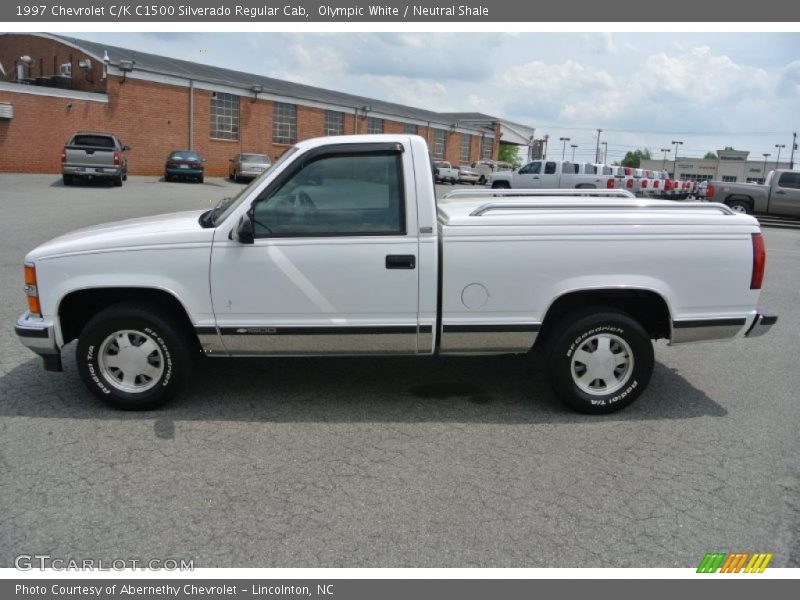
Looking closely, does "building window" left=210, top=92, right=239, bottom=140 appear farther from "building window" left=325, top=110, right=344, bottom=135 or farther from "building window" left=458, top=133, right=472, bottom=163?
"building window" left=458, top=133, right=472, bottom=163

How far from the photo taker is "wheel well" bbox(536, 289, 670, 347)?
4.82 meters

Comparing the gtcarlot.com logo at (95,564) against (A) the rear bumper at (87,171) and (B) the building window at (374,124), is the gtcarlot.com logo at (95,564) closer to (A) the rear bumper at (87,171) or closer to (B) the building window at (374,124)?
(A) the rear bumper at (87,171)

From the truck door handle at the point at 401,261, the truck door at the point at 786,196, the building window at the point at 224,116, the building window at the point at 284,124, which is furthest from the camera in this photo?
the building window at the point at 284,124

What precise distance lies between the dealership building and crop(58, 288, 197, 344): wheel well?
9866 centimetres

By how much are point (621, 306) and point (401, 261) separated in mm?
1750

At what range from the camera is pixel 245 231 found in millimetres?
4434

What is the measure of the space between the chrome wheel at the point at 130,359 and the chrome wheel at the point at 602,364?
→ 2.94 metres

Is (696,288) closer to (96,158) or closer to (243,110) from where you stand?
(96,158)

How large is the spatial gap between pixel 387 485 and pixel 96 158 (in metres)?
24.3

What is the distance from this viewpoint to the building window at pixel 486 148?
6419cm

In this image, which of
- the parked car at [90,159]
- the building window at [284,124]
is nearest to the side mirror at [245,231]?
the parked car at [90,159]

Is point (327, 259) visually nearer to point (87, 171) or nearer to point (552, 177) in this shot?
point (87, 171)
